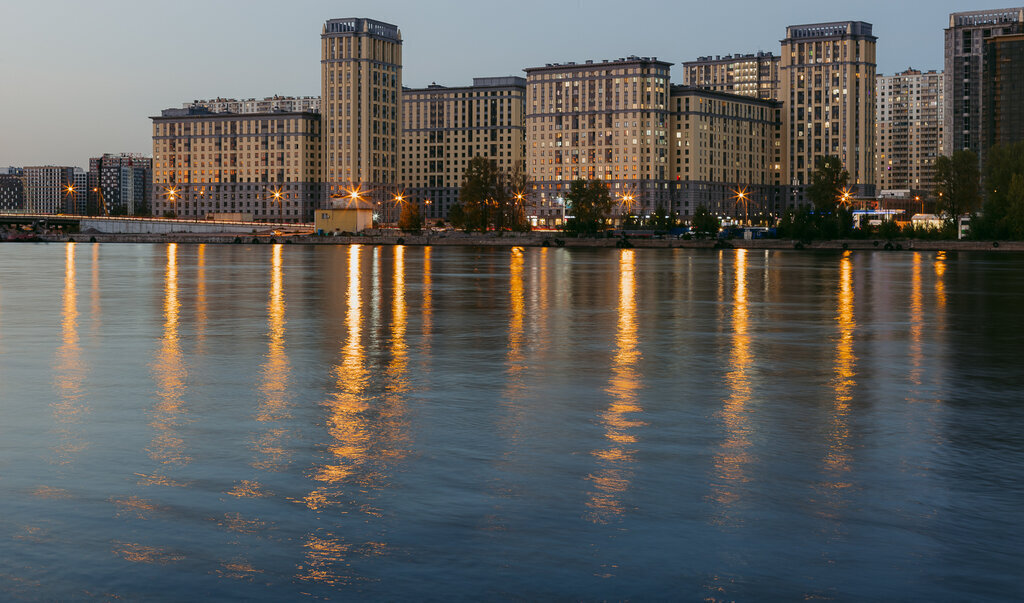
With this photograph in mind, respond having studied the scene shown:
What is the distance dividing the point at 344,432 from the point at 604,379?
657 cm

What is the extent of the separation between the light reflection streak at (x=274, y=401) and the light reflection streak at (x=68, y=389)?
216 centimetres

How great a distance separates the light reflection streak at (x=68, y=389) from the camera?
13539mm

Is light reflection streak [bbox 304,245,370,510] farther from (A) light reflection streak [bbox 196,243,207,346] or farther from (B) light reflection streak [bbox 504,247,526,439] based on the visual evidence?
(A) light reflection streak [bbox 196,243,207,346]

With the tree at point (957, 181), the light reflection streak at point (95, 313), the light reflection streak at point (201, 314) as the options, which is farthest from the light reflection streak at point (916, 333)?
the tree at point (957, 181)

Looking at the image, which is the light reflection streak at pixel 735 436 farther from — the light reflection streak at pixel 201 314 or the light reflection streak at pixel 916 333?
the light reflection streak at pixel 201 314

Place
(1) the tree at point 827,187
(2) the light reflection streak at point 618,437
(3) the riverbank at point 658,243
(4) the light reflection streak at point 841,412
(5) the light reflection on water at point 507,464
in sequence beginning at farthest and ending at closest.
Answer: (1) the tree at point 827,187
(3) the riverbank at point 658,243
(4) the light reflection streak at point 841,412
(2) the light reflection streak at point 618,437
(5) the light reflection on water at point 507,464

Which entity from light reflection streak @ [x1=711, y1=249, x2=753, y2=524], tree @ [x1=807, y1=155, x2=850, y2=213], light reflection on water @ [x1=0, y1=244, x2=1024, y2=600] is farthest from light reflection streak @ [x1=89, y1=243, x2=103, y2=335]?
tree @ [x1=807, y1=155, x2=850, y2=213]

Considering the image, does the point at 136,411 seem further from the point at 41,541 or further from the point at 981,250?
the point at 981,250

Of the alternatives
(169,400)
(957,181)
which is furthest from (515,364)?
(957,181)

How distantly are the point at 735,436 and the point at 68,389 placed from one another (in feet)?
35.4

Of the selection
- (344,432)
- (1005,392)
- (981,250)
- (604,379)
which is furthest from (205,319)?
(981,250)

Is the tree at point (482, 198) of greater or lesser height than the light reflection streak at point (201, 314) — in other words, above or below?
above

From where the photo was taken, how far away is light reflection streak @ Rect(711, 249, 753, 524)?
11188mm

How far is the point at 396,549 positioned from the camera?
9.36m
